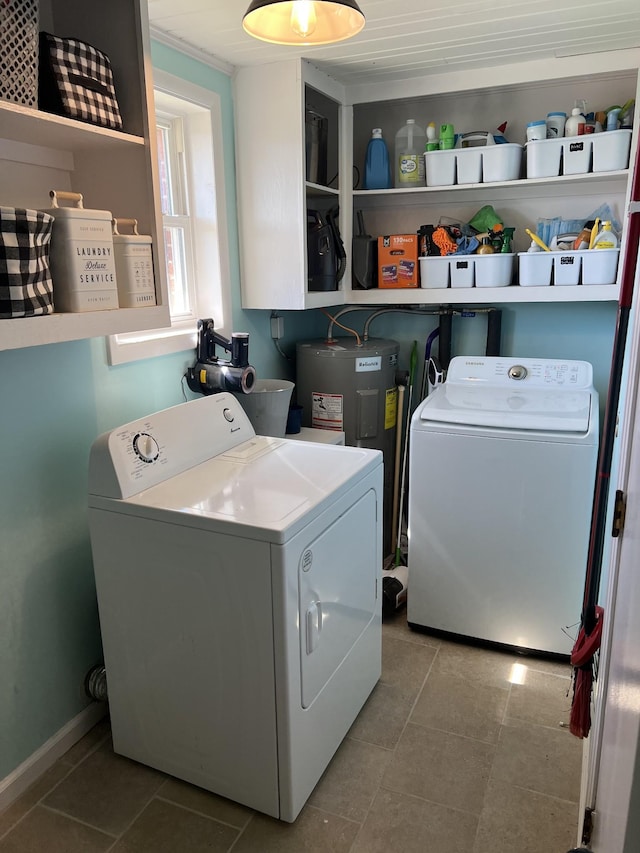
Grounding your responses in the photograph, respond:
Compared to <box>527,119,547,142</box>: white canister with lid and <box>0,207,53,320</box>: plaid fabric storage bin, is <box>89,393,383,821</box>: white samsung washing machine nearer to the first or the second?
<box>0,207,53,320</box>: plaid fabric storage bin

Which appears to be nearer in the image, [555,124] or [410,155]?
[555,124]

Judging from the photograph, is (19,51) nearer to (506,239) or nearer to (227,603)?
(227,603)

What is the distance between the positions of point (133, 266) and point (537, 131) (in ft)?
5.85

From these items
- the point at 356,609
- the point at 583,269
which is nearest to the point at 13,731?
the point at 356,609

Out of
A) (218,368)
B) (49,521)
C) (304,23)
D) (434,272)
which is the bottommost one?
(49,521)

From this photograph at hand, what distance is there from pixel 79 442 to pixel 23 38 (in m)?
1.07

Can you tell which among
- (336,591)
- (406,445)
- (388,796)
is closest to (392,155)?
(406,445)

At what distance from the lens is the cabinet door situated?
2.38 meters

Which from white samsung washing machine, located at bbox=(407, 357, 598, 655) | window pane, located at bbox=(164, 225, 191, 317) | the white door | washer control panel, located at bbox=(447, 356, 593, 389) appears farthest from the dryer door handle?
washer control panel, located at bbox=(447, 356, 593, 389)

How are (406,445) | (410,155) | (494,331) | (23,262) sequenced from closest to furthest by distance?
(23,262)
(410,155)
(494,331)
(406,445)

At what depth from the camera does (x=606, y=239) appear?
2463 millimetres

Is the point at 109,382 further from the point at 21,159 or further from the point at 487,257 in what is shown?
the point at 487,257

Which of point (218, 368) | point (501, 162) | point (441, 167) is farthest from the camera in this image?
point (441, 167)

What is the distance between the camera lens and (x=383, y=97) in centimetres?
264
